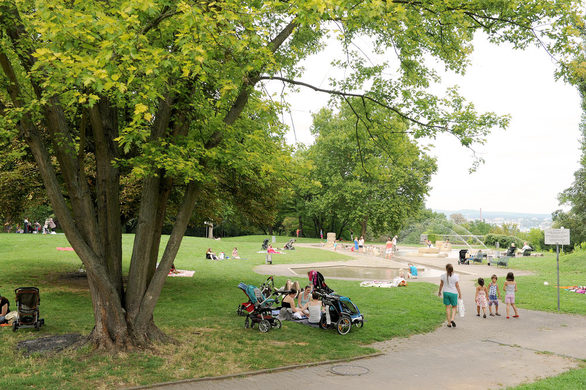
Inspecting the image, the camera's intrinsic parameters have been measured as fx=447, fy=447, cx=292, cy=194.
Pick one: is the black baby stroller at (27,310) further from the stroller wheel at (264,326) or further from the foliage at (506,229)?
the foliage at (506,229)

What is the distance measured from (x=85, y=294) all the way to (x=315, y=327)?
9.01 m

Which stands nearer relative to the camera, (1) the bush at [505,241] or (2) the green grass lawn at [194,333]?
(2) the green grass lawn at [194,333]

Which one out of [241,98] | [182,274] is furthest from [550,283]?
[241,98]

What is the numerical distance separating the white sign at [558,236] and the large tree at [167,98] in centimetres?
641

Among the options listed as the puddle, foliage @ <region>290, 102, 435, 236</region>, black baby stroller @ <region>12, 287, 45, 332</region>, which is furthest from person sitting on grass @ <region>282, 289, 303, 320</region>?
foliage @ <region>290, 102, 435, 236</region>

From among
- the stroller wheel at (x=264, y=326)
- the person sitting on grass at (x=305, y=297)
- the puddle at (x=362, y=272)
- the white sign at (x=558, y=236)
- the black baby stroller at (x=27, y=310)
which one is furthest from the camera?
the puddle at (x=362, y=272)

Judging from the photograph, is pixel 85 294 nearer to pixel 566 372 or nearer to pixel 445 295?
pixel 445 295

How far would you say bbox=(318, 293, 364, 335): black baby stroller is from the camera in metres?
11.0

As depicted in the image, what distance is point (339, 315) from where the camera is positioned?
1107 cm

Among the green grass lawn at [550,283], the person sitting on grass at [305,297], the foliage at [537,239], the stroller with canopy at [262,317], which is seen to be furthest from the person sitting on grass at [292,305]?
the foliage at [537,239]

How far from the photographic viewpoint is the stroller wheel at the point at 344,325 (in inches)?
430

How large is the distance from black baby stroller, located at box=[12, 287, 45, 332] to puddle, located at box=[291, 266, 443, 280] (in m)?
14.7

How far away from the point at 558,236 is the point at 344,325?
→ 8.28 metres

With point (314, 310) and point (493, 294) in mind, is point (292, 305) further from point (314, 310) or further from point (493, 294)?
point (493, 294)
